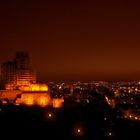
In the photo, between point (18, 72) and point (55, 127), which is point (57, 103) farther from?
point (55, 127)

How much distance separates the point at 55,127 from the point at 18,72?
29.7 meters

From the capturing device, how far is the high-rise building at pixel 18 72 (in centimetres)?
5744

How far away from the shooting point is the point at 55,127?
30.5m

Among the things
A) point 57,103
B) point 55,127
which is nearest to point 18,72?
point 57,103

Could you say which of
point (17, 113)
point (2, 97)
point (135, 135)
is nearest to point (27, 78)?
point (2, 97)

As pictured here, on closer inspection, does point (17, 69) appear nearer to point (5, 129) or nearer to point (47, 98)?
point (47, 98)

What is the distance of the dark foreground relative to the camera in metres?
27.3

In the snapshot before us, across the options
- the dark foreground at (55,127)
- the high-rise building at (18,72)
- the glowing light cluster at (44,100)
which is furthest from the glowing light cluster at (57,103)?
the high-rise building at (18,72)

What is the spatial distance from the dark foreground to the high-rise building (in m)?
18.3

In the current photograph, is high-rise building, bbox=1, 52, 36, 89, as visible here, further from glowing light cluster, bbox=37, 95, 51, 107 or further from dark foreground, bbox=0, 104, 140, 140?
dark foreground, bbox=0, 104, 140, 140

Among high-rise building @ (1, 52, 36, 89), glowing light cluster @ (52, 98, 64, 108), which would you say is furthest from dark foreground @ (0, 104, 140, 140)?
high-rise building @ (1, 52, 36, 89)

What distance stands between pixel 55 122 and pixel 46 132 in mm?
4450

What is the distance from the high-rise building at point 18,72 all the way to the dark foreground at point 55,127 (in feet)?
60.2

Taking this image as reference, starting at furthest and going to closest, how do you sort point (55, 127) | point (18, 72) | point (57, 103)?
1. point (18, 72)
2. point (57, 103)
3. point (55, 127)
